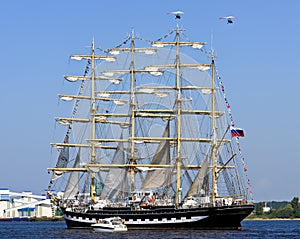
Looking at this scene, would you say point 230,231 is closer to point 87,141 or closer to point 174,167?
point 174,167

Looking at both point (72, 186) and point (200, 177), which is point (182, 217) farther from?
point (72, 186)

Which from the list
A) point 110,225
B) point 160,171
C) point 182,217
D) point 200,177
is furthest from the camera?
point 160,171

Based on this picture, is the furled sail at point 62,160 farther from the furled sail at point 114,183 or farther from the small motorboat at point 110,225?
the small motorboat at point 110,225

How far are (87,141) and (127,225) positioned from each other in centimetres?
2105

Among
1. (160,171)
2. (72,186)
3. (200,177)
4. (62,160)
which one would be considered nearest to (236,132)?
(200,177)

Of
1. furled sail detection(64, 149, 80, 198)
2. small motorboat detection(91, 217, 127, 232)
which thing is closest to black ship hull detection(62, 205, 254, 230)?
small motorboat detection(91, 217, 127, 232)

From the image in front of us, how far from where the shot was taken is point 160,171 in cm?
13525

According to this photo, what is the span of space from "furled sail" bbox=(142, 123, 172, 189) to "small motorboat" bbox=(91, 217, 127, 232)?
8.00m

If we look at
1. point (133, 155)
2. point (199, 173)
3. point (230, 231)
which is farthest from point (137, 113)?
point (230, 231)

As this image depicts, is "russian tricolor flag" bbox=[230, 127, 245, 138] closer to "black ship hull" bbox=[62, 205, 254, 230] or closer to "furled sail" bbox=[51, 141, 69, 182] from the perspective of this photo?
"black ship hull" bbox=[62, 205, 254, 230]

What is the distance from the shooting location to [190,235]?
113750 mm

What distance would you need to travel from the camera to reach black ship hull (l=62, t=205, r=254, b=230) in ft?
406

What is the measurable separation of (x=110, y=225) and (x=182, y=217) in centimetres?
1117

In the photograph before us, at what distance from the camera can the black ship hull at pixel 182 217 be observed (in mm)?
123688
